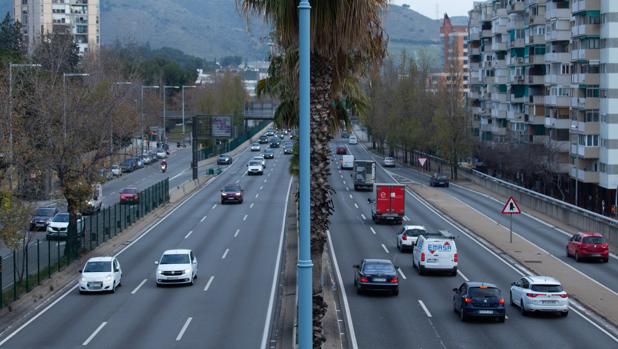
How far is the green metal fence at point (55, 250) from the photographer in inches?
1330

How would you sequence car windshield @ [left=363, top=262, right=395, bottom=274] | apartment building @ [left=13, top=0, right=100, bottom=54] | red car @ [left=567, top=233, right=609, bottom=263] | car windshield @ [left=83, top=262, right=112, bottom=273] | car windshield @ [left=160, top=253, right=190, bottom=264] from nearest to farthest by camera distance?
car windshield @ [left=363, top=262, right=395, bottom=274]
car windshield @ [left=83, top=262, right=112, bottom=273]
car windshield @ [left=160, top=253, right=190, bottom=264]
red car @ [left=567, top=233, right=609, bottom=263]
apartment building @ [left=13, top=0, right=100, bottom=54]

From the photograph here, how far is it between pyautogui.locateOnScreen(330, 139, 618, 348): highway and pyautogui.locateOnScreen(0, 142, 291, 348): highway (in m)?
3.23

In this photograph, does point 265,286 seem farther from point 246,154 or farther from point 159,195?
point 246,154

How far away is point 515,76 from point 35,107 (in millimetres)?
67397

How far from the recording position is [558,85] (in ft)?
283

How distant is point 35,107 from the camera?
155 feet

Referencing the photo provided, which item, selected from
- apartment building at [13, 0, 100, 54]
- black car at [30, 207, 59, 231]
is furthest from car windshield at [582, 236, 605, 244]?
apartment building at [13, 0, 100, 54]

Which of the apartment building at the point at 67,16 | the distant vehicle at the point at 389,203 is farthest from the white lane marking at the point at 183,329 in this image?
the apartment building at the point at 67,16

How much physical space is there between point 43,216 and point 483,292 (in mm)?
32847

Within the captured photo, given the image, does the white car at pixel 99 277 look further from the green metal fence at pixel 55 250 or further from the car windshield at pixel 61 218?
the car windshield at pixel 61 218

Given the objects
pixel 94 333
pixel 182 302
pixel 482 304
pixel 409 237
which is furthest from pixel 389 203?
pixel 94 333

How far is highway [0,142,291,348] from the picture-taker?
27.3m

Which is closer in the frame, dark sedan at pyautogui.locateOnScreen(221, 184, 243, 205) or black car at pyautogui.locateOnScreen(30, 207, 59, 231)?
black car at pyautogui.locateOnScreen(30, 207, 59, 231)

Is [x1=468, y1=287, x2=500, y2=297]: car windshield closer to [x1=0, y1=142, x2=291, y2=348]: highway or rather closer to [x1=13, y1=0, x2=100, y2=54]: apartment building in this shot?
[x1=0, y1=142, x2=291, y2=348]: highway
